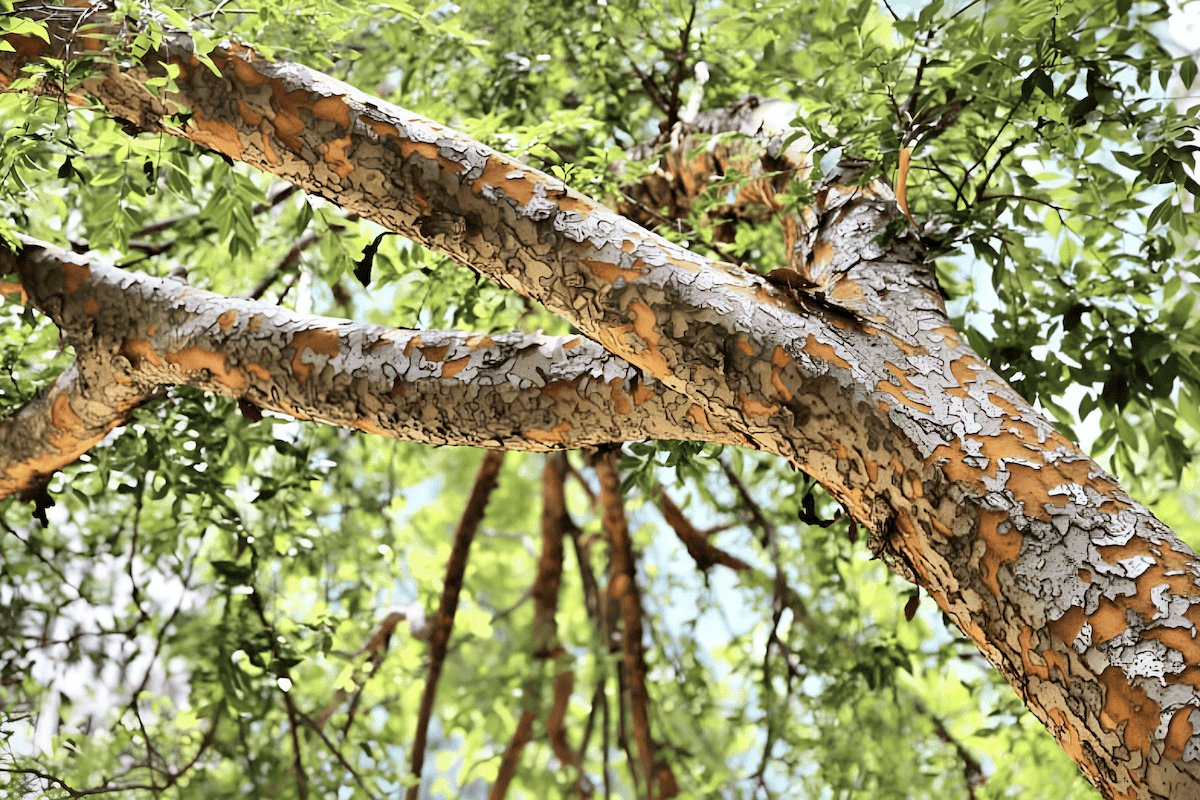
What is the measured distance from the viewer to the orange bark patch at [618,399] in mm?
1021

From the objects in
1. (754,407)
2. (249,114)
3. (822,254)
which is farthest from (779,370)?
(249,114)

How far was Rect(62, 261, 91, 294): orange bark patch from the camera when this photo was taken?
1.23m

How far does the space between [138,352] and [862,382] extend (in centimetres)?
96

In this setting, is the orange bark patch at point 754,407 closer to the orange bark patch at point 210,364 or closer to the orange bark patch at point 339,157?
the orange bark patch at point 339,157

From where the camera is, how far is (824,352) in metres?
0.87

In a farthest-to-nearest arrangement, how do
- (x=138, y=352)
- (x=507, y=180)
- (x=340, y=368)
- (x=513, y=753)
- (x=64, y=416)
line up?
(x=513, y=753) < (x=64, y=416) < (x=138, y=352) < (x=340, y=368) < (x=507, y=180)

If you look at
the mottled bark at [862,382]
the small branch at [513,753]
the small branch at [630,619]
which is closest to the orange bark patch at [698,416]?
the mottled bark at [862,382]

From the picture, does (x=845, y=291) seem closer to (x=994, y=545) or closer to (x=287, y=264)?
(x=994, y=545)

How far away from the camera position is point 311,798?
2.01 m

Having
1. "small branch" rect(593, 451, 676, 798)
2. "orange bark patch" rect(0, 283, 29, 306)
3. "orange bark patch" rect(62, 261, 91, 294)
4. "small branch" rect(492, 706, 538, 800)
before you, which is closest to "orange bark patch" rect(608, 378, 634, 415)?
"orange bark patch" rect(62, 261, 91, 294)

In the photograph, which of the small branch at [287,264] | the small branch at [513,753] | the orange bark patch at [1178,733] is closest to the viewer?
the orange bark patch at [1178,733]

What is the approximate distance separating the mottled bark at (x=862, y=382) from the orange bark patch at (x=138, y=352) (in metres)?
0.29

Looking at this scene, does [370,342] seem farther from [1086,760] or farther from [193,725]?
[193,725]

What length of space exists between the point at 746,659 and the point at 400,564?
126 centimetres
